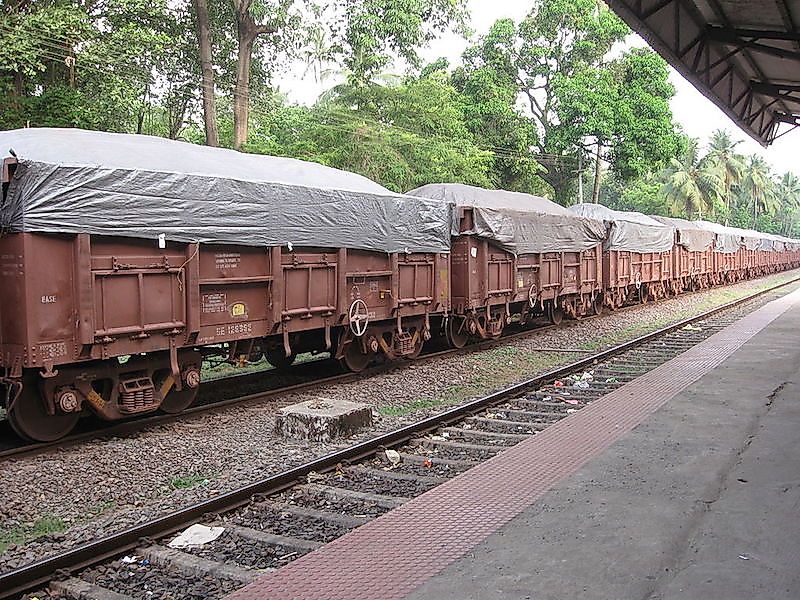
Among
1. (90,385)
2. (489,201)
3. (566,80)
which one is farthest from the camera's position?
(566,80)

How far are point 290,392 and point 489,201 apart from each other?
6.85 m

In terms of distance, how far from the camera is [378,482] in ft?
19.8

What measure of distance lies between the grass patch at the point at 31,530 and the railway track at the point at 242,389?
1.61 meters

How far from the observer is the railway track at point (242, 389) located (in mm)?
7164

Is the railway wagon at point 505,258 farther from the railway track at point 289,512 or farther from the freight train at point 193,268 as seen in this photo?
the railway track at point 289,512

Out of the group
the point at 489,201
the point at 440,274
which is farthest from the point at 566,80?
the point at 440,274

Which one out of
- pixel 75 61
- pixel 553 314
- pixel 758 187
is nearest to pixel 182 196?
pixel 75 61

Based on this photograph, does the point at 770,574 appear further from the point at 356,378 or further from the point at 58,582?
the point at 356,378

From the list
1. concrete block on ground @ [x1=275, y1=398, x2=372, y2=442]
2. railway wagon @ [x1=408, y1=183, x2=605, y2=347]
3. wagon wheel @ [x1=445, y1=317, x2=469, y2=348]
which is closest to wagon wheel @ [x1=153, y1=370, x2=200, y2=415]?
concrete block on ground @ [x1=275, y1=398, x2=372, y2=442]

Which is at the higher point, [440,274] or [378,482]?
[440,274]

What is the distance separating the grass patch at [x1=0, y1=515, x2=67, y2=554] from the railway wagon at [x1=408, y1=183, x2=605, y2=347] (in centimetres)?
891

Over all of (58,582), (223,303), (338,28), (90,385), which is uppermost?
(338,28)

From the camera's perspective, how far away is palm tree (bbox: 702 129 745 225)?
66.1 meters

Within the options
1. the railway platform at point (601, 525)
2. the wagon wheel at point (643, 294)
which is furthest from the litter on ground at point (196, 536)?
the wagon wheel at point (643, 294)
